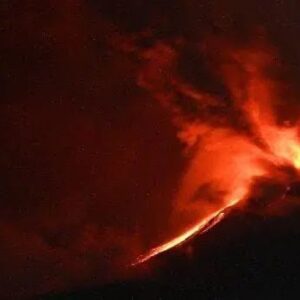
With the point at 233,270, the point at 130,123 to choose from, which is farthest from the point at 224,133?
the point at 233,270

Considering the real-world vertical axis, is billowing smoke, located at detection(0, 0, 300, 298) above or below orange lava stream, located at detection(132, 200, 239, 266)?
above

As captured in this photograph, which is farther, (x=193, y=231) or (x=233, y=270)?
(x=193, y=231)

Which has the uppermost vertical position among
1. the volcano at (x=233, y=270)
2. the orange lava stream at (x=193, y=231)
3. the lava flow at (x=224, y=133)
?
the lava flow at (x=224, y=133)

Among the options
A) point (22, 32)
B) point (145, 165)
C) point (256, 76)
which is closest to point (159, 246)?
point (145, 165)

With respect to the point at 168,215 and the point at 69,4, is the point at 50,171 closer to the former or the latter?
the point at 168,215

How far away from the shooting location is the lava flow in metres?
1.53

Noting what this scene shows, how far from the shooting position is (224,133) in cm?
159

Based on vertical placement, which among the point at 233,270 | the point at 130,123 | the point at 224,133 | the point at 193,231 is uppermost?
the point at 130,123

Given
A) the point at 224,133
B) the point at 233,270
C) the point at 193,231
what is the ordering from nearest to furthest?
the point at 233,270
the point at 193,231
the point at 224,133

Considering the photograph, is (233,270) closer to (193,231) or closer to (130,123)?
(193,231)

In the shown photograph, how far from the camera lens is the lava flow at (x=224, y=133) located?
1.53 metres

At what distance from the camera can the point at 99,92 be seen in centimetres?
161

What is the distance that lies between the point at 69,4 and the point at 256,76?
506 millimetres

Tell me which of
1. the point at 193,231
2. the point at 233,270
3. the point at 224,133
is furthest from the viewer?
the point at 224,133
